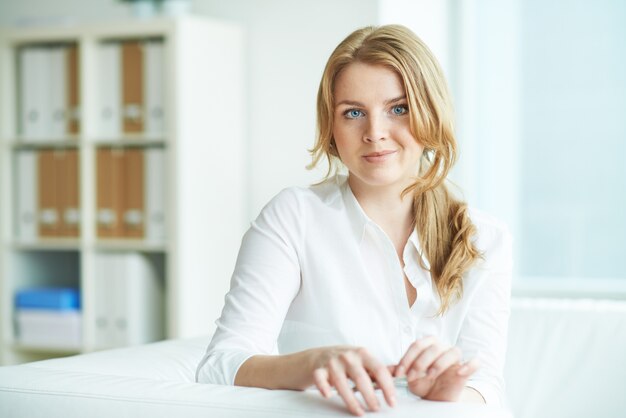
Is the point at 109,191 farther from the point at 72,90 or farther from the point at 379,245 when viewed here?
the point at 379,245

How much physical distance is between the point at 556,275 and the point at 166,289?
1.43 meters

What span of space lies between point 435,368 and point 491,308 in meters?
0.48

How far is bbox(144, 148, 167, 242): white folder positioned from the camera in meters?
3.18

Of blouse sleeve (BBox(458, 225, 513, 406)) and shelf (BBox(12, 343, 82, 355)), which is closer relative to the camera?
blouse sleeve (BBox(458, 225, 513, 406))

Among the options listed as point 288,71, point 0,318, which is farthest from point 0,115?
point 288,71

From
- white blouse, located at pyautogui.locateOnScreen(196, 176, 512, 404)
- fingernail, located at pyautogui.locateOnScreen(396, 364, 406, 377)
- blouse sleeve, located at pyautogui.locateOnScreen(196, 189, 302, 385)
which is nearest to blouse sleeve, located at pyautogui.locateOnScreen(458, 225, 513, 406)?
white blouse, located at pyautogui.locateOnScreen(196, 176, 512, 404)

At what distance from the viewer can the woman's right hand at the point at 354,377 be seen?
1.11m

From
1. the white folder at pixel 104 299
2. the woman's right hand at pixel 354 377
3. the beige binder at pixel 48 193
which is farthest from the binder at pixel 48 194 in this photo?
the woman's right hand at pixel 354 377

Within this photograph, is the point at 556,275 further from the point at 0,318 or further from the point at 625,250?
the point at 0,318

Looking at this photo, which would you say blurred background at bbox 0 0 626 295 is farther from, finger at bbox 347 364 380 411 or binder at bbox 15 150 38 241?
Result: finger at bbox 347 364 380 411

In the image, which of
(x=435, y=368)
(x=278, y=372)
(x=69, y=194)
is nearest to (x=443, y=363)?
(x=435, y=368)

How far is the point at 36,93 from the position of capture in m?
3.39

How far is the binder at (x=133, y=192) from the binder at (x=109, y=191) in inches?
0.9

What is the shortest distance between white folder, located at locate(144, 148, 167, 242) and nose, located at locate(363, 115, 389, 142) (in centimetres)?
174
